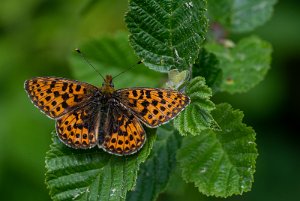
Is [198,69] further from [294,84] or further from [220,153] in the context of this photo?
[294,84]

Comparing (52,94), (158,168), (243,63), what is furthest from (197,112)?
(243,63)

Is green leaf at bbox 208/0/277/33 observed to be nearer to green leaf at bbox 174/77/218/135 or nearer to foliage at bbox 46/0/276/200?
foliage at bbox 46/0/276/200

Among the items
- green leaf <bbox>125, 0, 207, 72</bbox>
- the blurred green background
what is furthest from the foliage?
the blurred green background

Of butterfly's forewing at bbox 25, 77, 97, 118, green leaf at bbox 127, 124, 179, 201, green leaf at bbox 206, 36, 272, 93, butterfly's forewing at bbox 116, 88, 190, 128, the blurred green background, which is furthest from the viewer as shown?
the blurred green background

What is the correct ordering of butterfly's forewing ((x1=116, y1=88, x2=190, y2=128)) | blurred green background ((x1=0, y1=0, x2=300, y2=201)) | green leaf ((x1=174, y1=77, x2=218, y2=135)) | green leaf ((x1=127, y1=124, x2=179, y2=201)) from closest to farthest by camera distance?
green leaf ((x1=174, y1=77, x2=218, y2=135)), butterfly's forewing ((x1=116, y1=88, x2=190, y2=128)), green leaf ((x1=127, y1=124, x2=179, y2=201)), blurred green background ((x1=0, y1=0, x2=300, y2=201))

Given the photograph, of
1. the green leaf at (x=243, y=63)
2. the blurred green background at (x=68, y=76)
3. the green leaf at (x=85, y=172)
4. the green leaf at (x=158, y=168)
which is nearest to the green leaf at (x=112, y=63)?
the green leaf at (x=243, y=63)
